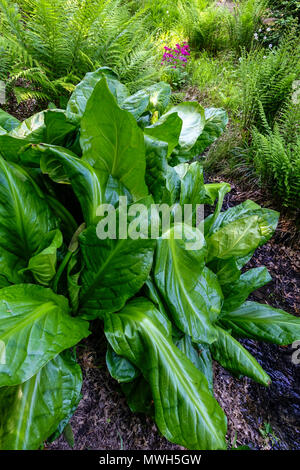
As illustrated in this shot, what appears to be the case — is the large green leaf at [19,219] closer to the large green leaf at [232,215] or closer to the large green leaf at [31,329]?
the large green leaf at [31,329]

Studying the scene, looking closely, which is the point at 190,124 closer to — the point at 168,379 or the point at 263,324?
the point at 263,324

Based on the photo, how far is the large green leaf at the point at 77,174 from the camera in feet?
3.87

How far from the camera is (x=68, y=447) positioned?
1.14m

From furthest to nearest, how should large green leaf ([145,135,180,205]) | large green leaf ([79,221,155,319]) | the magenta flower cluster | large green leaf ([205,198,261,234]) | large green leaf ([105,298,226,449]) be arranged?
the magenta flower cluster
large green leaf ([205,198,261,234])
large green leaf ([145,135,180,205])
large green leaf ([79,221,155,319])
large green leaf ([105,298,226,449])

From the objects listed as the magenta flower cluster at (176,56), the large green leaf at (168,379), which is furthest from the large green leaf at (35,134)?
the magenta flower cluster at (176,56)

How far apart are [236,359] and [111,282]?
2.47 ft

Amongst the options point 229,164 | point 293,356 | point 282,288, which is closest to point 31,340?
point 293,356

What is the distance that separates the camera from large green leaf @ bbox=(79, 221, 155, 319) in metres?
1.14

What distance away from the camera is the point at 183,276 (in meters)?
1.34

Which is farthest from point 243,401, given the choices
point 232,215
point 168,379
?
point 232,215

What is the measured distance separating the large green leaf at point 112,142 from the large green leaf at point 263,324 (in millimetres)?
882

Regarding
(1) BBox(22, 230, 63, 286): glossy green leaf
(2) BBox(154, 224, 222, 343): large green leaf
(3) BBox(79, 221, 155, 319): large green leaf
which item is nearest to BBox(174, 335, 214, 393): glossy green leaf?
(2) BBox(154, 224, 222, 343): large green leaf

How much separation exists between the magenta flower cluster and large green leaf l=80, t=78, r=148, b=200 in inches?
138

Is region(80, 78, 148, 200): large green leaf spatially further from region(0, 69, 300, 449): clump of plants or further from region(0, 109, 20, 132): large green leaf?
region(0, 109, 20, 132): large green leaf
